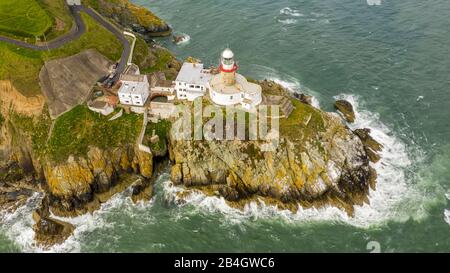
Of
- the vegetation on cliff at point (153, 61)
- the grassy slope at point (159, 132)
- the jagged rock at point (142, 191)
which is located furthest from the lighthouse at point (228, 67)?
the jagged rock at point (142, 191)

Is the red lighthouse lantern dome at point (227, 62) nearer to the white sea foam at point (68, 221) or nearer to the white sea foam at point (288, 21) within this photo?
the white sea foam at point (68, 221)

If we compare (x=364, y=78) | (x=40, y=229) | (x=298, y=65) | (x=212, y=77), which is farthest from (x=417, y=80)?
(x=40, y=229)

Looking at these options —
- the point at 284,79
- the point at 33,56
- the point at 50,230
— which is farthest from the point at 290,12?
the point at 50,230

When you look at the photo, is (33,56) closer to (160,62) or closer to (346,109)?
(160,62)

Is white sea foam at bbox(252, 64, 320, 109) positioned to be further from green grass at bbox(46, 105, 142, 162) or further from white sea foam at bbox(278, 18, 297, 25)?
green grass at bbox(46, 105, 142, 162)

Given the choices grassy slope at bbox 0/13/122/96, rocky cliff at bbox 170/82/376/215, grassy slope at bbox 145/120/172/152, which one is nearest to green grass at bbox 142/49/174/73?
grassy slope at bbox 0/13/122/96
